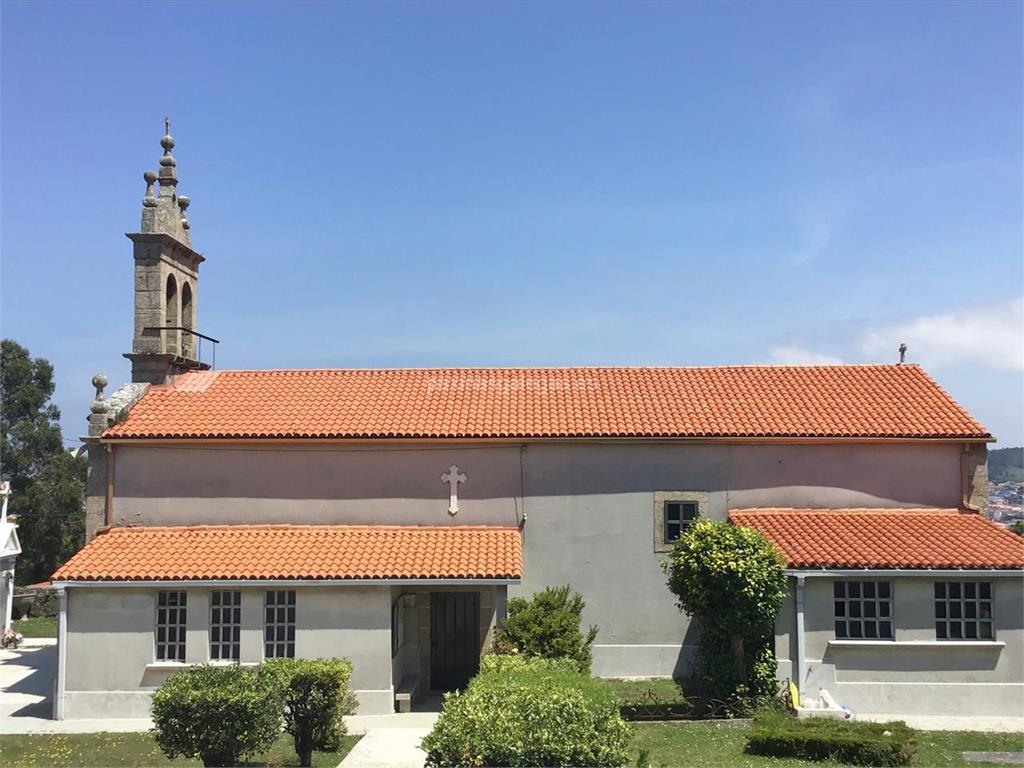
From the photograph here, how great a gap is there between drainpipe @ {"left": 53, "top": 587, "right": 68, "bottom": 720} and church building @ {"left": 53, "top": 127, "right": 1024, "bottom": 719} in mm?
61

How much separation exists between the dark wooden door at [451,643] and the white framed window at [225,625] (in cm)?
429

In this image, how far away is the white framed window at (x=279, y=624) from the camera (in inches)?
744

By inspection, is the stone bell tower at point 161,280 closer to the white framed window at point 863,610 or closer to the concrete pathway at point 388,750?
the concrete pathway at point 388,750

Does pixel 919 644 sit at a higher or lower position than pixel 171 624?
lower

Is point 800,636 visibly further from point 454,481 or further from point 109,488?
point 109,488

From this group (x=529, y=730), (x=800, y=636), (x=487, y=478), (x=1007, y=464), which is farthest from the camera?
(x=1007, y=464)

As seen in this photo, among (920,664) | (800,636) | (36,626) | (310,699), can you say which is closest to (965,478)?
(920,664)

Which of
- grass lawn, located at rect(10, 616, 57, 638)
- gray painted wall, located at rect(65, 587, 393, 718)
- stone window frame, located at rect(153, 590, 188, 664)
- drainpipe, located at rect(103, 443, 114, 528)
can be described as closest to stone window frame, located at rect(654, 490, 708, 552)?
gray painted wall, located at rect(65, 587, 393, 718)

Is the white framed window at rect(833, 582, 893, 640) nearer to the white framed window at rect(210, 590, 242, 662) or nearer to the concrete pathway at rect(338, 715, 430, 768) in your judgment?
the concrete pathway at rect(338, 715, 430, 768)

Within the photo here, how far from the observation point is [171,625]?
62.8 ft

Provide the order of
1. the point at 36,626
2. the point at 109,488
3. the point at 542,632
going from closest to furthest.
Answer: the point at 542,632 → the point at 109,488 → the point at 36,626

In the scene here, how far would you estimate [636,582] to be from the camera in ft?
69.9

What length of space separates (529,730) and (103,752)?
31.7ft

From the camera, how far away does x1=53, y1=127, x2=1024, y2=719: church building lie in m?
18.8
